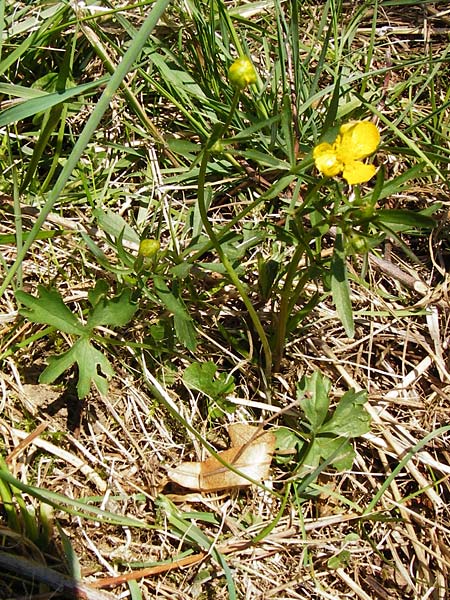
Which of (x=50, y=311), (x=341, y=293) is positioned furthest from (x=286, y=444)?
(x=50, y=311)

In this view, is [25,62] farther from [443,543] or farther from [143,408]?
[443,543]

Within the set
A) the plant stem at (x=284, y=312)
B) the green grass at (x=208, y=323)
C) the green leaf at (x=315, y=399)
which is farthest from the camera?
the green leaf at (x=315, y=399)

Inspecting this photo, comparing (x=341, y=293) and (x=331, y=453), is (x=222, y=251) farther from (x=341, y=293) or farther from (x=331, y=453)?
(x=331, y=453)

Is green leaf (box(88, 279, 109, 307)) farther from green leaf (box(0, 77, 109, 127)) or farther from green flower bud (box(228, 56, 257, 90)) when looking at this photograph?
green flower bud (box(228, 56, 257, 90))

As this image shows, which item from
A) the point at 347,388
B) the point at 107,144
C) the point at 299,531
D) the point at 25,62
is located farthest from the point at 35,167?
the point at 299,531

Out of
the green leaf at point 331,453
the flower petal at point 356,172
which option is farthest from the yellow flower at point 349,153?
the green leaf at point 331,453

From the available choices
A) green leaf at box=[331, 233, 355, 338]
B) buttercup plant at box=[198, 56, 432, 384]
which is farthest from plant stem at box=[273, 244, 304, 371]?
green leaf at box=[331, 233, 355, 338]

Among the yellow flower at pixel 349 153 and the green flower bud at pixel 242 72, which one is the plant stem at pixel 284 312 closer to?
the yellow flower at pixel 349 153
